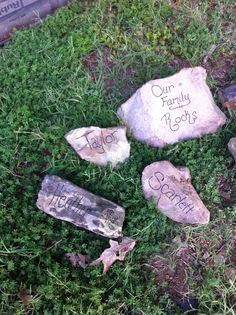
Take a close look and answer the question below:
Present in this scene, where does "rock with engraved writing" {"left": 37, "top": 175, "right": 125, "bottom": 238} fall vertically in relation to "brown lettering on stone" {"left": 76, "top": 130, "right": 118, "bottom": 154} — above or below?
below

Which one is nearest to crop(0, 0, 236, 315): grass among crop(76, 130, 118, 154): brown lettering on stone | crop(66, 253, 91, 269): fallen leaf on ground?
crop(66, 253, 91, 269): fallen leaf on ground

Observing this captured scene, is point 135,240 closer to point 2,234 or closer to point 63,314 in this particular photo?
point 63,314

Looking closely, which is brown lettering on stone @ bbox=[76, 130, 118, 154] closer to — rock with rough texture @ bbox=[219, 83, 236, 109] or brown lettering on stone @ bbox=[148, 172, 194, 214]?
brown lettering on stone @ bbox=[148, 172, 194, 214]

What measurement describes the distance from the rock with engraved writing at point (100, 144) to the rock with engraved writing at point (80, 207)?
298 millimetres

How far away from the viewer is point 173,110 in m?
3.43

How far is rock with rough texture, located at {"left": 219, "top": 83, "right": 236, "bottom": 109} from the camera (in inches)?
140

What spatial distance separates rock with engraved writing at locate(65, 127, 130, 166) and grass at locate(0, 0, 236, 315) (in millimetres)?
75

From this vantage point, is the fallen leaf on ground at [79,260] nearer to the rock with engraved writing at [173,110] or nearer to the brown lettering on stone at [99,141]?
the brown lettering on stone at [99,141]

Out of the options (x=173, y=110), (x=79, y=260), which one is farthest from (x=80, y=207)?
(x=173, y=110)

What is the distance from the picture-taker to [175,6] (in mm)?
4078

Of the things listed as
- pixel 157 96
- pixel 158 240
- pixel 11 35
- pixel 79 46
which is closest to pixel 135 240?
pixel 158 240

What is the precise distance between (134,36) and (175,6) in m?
0.55

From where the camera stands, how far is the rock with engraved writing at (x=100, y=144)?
10.6 feet

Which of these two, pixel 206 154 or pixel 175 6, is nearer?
pixel 206 154
